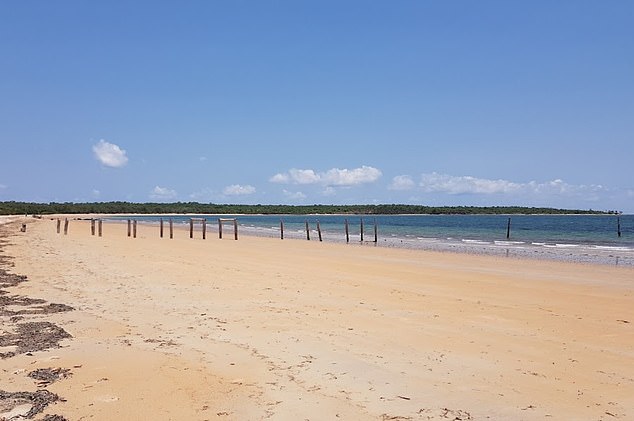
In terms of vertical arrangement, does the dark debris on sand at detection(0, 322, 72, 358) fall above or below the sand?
above

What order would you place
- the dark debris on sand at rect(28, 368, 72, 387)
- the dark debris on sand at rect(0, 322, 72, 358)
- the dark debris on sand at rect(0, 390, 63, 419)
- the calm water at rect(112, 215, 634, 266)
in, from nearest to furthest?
the dark debris on sand at rect(0, 390, 63, 419), the dark debris on sand at rect(28, 368, 72, 387), the dark debris on sand at rect(0, 322, 72, 358), the calm water at rect(112, 215, 634, 266)

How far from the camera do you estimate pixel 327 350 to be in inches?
263

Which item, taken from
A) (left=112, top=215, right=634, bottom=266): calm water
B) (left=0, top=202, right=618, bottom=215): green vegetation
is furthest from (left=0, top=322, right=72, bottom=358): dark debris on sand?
(left=0, top=202, right=618, bottom=215): green vegetation

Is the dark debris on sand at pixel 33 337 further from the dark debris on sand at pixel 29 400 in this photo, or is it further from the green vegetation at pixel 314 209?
the green vegetation at pixel 314 209

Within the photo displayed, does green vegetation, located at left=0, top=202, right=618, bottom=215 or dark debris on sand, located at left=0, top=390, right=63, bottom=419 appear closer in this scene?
dark debris on sand, located at left=0, top=390, right=63, bottom=419

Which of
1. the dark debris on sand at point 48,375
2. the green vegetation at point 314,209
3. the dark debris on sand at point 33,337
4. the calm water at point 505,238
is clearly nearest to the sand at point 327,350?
the dark debris on sand at point 48,375

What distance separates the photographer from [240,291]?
37.4 feet

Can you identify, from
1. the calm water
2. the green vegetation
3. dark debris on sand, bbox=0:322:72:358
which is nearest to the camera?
dark debris on sand, bbox=0:322:72:358

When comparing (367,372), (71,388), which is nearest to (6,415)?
(71,388)

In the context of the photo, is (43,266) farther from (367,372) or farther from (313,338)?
(367,372)

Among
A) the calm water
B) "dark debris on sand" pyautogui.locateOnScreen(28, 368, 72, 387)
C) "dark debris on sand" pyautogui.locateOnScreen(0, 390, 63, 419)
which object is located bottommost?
the calm water

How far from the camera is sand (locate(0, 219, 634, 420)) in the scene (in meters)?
4.88

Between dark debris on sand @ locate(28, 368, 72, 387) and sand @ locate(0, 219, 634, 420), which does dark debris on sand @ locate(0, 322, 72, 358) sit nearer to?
sand @ locate(0, 219, 634, 420)

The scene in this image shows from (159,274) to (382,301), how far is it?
632 centimetres
